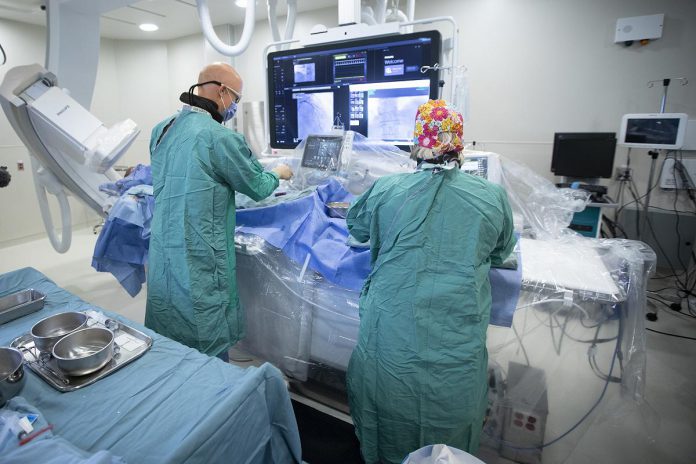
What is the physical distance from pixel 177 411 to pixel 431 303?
767 millimetres

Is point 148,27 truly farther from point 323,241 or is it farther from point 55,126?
point 323,241

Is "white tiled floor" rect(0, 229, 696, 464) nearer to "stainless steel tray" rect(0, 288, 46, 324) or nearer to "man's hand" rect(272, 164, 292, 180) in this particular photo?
"man's hand" rect(272, 164, 292, 180)

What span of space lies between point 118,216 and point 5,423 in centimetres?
138

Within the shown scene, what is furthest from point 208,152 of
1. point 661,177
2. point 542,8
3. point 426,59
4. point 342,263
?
point 661,177

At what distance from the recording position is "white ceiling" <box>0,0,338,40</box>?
4250 mm

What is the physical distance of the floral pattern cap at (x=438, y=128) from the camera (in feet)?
4.10

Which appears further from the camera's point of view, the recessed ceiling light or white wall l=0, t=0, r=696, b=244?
the recessed ceiling light

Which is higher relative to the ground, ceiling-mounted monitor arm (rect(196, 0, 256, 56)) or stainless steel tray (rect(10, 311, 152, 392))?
ceiling-mounted monitor arm (rect(196, 0, 256, 56))

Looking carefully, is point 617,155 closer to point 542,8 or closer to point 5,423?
point 542,8

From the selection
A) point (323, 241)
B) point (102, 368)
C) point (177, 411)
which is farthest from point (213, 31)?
point (177, 411)

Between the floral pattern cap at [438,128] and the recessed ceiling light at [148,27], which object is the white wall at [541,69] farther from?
the floral pattern cap at [438,128]

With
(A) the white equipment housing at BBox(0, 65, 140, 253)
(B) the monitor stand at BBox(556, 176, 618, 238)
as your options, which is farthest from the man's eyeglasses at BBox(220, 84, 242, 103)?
(B) the monitor stand at BBox(556, 176, 618, 238)

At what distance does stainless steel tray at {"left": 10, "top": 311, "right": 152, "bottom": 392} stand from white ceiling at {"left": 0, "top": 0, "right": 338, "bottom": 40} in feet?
13.0

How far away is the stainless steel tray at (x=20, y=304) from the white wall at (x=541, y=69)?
2.52 m
